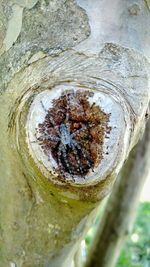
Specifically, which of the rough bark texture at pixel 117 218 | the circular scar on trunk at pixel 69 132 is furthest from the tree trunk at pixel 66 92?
the rough bark texture at pixel 117 218

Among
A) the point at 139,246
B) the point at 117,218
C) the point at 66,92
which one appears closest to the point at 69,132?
the point at 66,92

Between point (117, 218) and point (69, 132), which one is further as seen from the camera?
point (117, 218)

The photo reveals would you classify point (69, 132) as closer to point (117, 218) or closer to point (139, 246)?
point (117, 218)

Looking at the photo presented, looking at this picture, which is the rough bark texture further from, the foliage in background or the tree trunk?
the tree trunk

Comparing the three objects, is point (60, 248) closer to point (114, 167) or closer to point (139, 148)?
point (114, 167)

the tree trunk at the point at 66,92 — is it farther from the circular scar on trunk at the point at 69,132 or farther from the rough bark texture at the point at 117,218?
the rough bark texture at the point at 117,218
